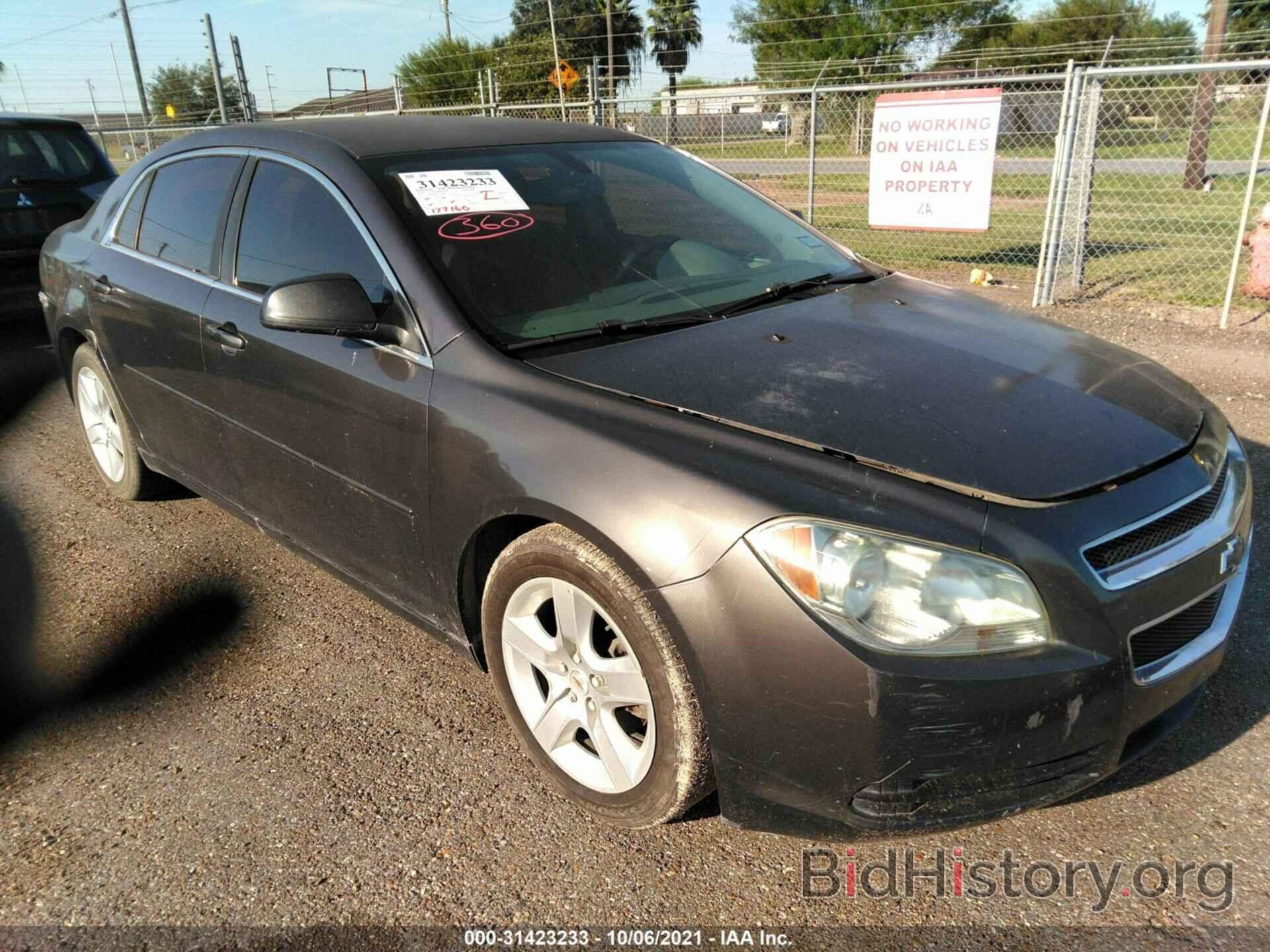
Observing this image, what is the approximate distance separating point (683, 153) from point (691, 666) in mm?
2579

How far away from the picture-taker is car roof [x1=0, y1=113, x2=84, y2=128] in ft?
25.5

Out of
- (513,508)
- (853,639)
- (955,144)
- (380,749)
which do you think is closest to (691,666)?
(853,639)

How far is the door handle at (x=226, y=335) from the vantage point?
3.08m

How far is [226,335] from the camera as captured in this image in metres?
3.13

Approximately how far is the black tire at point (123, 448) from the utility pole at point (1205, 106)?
11036 mm

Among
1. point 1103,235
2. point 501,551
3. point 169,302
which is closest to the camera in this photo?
point 501,551

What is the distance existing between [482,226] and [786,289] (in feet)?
3.26

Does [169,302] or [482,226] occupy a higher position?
[482,226]

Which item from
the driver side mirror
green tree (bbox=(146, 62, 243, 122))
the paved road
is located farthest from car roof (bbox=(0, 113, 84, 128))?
green tree (bbox=(146, 62, 243, 122))

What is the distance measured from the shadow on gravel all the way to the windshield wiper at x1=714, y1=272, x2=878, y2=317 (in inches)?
83.3

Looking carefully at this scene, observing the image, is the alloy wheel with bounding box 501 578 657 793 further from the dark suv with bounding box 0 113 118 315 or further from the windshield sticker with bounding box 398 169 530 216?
the dark suv with bounding box 0 113 118 315

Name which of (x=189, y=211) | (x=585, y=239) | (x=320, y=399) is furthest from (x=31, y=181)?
(x=585, y=239)

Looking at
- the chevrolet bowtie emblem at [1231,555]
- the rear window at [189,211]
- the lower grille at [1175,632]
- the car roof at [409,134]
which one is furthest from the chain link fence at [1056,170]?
the lower grille at [1175,632]

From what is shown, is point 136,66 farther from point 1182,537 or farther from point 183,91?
point 1182,537
